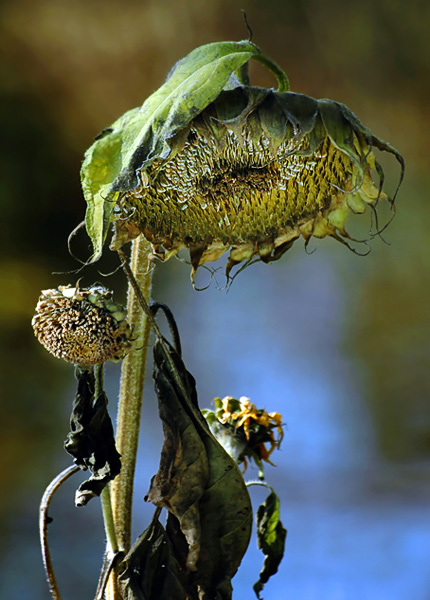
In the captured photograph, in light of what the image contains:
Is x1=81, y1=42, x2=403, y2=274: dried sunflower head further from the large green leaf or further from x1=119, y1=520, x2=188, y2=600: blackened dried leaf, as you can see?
x1=119, y1=520, x2=188, y2=600: blackened dried leaf

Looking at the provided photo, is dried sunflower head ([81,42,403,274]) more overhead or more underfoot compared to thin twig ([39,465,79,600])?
more overhead

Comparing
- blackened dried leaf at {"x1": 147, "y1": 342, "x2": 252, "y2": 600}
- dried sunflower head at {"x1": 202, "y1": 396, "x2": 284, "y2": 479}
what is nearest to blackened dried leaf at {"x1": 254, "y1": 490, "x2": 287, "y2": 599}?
dried sunflower head at {"x1": 202, "y1": 396, "x2": 284, "y2": 479}

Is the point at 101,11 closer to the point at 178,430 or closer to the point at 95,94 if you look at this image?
the point at 95,94

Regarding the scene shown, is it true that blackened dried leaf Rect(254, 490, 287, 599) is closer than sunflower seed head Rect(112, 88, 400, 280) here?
No

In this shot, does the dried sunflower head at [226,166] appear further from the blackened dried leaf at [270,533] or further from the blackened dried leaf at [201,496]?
the blackened dried leaf at [270,533]

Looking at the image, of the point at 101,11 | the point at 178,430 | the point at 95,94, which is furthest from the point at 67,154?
the point at 178,430
